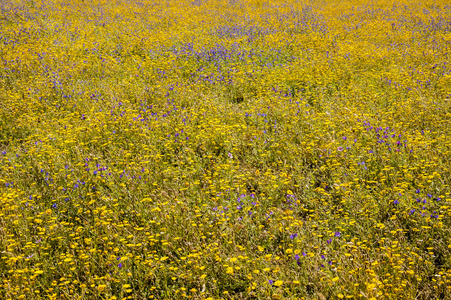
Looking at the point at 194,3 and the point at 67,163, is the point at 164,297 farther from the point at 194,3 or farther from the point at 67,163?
the point at 194,3

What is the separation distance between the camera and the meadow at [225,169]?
2916mm

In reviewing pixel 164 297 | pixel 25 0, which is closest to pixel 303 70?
pixel 164 297

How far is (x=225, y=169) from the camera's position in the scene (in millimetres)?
4297

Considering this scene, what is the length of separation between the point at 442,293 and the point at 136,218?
294 centimetres

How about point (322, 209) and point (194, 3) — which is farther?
point (194, 3)

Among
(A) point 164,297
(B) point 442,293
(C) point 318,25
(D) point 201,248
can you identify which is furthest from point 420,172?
(C) point 318,25

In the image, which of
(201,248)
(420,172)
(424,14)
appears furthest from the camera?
(424,14)

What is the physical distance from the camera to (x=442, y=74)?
7.01 meters

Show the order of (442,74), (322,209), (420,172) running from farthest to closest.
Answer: (442,74)
(420,172)
(322,209)

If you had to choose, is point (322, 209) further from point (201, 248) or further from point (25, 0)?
point (25, 0)

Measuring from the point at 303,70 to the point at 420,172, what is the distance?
4084 millimetres

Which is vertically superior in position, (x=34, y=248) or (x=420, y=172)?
(x=420, y=172)

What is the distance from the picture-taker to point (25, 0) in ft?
55.1

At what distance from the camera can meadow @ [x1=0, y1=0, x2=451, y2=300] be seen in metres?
2.92
